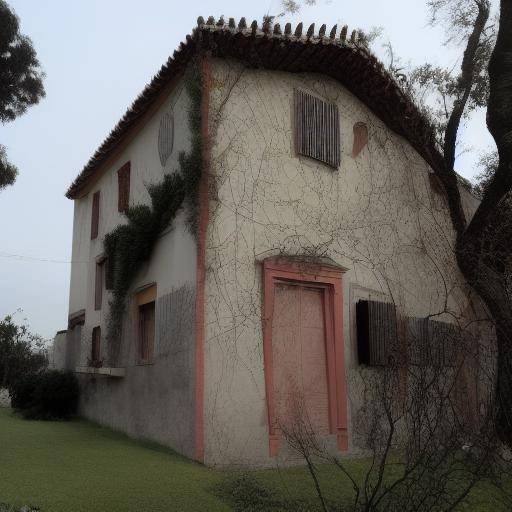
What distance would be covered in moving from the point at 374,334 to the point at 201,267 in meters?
3.30

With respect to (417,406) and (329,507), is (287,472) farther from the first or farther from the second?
(417,406)

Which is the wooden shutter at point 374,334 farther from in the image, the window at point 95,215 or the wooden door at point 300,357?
the window at point 95,215

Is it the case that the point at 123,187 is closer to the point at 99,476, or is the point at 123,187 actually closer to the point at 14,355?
the point at 99,476

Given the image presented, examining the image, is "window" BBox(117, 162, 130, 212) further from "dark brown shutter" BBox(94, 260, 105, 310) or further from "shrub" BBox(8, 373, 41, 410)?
"shrub" BBox(8, 373, 41, 410)

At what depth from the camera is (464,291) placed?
510 inches

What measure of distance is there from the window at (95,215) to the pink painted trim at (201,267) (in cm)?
587

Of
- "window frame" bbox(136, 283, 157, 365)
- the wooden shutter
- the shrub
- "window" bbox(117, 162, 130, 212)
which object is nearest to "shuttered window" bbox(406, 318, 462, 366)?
the wooden shutter

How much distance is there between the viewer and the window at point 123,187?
12883 mm

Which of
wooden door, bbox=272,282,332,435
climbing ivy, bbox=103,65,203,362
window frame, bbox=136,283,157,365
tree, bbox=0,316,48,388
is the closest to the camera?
wooden door, bbox=272,282,332,435

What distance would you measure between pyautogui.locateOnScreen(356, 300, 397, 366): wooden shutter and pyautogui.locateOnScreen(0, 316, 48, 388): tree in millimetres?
14913

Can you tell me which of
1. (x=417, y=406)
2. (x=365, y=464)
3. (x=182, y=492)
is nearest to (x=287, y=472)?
(x=365, y=464)

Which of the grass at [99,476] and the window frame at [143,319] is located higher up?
the window frame at [143,319]

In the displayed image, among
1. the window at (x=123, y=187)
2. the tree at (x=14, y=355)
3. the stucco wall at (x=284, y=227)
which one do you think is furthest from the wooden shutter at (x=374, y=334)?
the tree at (x=14, y=355)

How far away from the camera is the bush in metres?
13.6
